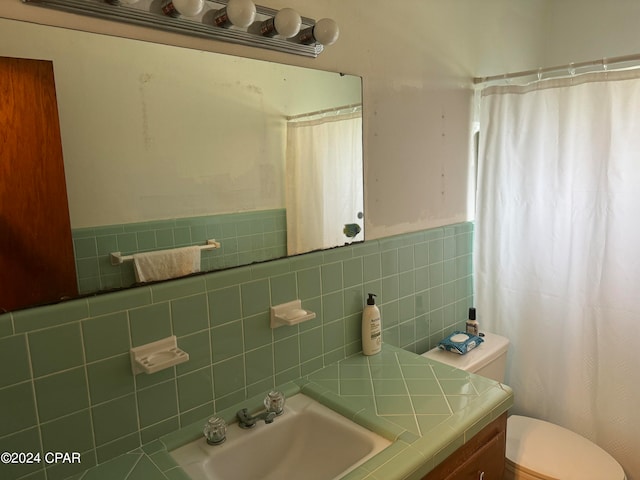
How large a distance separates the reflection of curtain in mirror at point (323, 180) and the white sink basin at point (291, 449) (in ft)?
1.70

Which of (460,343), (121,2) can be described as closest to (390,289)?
(460,343)

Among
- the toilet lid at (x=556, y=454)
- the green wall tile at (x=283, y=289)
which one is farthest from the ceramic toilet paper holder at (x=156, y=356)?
the toilet lid at (x=556, y=454)

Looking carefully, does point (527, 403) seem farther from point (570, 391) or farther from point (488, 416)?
point (488, 416)

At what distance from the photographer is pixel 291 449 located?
1300 millimetres

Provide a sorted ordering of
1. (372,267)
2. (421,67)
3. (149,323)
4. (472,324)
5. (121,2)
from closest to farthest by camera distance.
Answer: (121,2) < (149,323) < (372,267) < (421,67) < (472,324)

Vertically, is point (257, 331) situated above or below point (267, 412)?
above

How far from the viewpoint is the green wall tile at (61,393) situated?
98cm

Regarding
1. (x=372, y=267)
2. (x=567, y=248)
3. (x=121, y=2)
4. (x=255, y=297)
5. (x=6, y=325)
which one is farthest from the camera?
(x=567, y=248)

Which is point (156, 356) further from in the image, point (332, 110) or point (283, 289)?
point (332, 110)

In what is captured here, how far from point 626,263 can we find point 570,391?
638mm

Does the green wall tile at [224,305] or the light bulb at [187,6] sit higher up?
the light bulb at [187,6]

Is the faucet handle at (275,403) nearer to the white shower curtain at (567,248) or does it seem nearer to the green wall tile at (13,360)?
the green wall tile at (13,360)

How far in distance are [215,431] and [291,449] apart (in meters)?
0.26

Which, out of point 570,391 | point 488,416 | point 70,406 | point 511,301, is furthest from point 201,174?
point 570,391
